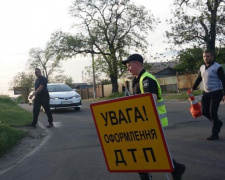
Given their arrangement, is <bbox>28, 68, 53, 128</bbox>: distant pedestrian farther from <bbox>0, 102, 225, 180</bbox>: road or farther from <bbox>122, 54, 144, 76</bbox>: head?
<bbox>122, 54, 144, 76</bbox>: head

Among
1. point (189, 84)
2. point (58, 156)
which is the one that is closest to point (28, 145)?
point (58, 156)

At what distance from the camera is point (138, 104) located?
336 cm

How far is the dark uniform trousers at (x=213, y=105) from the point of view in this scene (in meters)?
6.77

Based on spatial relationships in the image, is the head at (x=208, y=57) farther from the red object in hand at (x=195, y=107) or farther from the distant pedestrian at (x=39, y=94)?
the distant pedestrian at (x=39, y=94)

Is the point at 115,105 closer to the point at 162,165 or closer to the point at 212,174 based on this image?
the point at 162,165

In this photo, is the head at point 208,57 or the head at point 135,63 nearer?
the head at point 135,63

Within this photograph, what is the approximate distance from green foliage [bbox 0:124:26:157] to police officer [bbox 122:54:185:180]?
13.5ft

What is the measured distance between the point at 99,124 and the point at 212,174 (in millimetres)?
1912

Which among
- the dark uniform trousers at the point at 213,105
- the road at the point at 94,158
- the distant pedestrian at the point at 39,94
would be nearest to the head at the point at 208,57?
the dark uniform trousers at the point at 213,105

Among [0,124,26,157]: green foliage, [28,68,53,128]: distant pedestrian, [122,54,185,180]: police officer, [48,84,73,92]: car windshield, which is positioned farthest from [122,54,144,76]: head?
[48,84,73,92]: car windshield

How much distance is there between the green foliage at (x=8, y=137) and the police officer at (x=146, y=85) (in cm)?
413

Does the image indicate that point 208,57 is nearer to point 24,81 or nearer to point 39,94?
point 39,94

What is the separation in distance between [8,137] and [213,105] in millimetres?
4683

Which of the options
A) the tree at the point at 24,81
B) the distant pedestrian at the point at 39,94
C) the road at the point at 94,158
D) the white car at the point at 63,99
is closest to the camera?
the road at the point at 94,158
